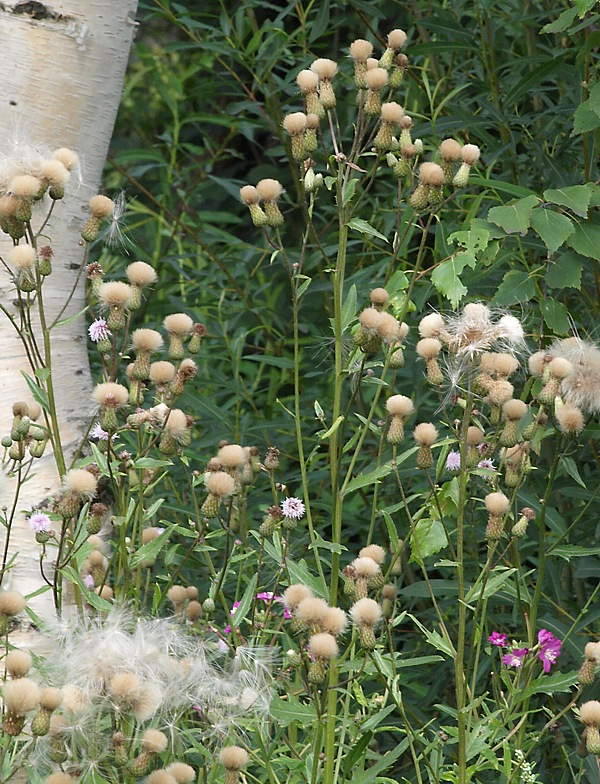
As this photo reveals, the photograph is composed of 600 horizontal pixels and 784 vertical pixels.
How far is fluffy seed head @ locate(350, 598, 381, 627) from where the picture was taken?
1.40 m

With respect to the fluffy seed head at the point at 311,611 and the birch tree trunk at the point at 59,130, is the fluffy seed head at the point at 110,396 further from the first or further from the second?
the birch tree trunk at the point at 59,130

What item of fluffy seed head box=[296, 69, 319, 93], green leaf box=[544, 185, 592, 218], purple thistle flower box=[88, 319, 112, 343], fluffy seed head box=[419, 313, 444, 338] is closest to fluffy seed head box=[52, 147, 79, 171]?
purple thistle flower box=[88, 319, 112, 343]

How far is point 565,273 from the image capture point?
211 cm

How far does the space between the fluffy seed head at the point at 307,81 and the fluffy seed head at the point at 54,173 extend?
390 millimetres

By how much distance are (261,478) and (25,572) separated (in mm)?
1043

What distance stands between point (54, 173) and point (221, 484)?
509mm

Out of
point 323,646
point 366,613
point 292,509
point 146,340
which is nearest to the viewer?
point 323,646

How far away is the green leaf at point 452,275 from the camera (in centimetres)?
196

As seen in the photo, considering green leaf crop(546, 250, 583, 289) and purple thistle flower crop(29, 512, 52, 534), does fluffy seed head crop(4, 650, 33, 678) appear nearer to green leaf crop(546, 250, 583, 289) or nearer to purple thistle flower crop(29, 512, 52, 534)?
purple thistle flower crop(29, 512, 52, 534)

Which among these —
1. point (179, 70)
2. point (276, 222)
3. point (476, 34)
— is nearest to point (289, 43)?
point (476, 34)

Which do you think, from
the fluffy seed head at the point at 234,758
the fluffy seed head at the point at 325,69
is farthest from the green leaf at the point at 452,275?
the fluffy seed head at the point at 234,758

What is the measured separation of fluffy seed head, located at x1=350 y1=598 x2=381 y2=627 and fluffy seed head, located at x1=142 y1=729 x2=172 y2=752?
11.2 inches

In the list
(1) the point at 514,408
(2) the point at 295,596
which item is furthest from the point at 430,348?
(2) the point at 295,596

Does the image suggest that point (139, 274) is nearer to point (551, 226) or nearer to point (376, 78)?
point (376, 78)
